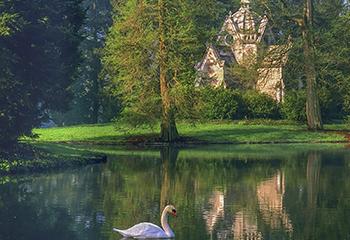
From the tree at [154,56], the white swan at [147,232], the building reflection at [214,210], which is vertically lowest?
the building reflection at [214,210]

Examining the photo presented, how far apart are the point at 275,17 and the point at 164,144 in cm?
1722

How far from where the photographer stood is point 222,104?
225ft

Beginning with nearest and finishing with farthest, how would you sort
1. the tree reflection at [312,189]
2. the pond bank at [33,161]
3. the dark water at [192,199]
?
the dark water at [192,199] → the tree reflection at [312,189] → the pond bank at [33,161]

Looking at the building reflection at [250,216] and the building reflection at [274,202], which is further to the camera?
the building reflection at [274,202]

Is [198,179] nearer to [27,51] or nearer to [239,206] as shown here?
[239,206]

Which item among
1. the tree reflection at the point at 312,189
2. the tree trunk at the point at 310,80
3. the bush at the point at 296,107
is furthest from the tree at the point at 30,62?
the bush at the point at 296,107

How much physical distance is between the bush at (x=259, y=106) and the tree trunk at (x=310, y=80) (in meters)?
7.78

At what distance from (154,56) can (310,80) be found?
569 inches

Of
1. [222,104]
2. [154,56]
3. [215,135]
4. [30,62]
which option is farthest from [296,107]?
[30,62]

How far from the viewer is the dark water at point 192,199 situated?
1789 centimetres

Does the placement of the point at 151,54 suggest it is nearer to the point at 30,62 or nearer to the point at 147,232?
the point at 30,62

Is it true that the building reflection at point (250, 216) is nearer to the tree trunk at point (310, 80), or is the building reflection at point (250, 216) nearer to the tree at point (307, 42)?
the tree trunk at point (310, 80)

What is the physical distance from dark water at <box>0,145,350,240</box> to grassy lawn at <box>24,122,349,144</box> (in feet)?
57.2

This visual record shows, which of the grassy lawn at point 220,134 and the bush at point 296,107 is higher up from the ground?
the bush at point 296,107
